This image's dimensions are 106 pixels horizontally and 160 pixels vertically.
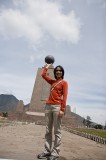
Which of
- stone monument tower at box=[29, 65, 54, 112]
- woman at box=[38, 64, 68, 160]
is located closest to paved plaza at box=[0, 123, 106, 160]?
woman at box=[38, 64, 68, 160]

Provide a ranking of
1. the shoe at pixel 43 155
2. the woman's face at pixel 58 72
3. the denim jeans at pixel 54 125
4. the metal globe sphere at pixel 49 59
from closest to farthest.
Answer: the shoe at pixel 43 155 < the denim jeans at pixel 54 125 < the woman's face at pixel 58 72 < the metal globe sphere at pixel 49 59

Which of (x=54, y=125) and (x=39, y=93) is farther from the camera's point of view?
(x=39, y=93)

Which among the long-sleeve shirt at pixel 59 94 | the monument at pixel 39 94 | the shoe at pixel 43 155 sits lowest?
the shoe at pixel 43 155

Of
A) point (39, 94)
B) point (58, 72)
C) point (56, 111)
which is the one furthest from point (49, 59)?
point (39, 94)

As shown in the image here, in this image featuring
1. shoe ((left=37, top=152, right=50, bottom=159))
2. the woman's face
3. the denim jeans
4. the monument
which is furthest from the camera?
the monument

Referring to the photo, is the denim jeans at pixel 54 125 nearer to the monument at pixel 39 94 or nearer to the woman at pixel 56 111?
the woman at pixel 56 111

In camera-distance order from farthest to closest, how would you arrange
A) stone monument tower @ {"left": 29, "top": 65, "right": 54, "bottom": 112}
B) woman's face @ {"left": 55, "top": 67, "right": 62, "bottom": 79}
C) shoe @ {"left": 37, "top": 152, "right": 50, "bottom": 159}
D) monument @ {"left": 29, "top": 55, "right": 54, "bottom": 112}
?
1. stone monument tower @ {"left": 29, "top": 65, "right": 54, "bottom": 112}
2. monument @ {"left": 29, "top": 55, "right": 54, "bottom": 112}
3. woman's face @ {"left": 55, "top": 67, "right": 62, "bottom": 79}
4. shoe @ {"left": 37, "top": 152, "right": 50, "bottom": 159}

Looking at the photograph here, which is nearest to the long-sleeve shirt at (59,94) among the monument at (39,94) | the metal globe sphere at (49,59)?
the metal globe sphere at (49,59)

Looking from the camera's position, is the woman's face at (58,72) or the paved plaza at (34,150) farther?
the woman's face at (58,72)

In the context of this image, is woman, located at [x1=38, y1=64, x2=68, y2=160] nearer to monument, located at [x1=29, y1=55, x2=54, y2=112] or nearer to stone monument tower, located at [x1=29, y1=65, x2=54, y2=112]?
monument, located at [x1=29, y1=55, x2=54, y2=112]

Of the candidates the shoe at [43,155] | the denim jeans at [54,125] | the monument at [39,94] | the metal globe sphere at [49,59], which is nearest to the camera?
the shoe at [43,155]

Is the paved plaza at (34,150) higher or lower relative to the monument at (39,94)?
lower

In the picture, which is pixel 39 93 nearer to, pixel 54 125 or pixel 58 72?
pixel 58 72

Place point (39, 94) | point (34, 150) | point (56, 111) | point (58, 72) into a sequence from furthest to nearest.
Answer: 1. point (39, 94)
2. point (34, 150)
3. point (58, 72)
4. point (56, 111)
